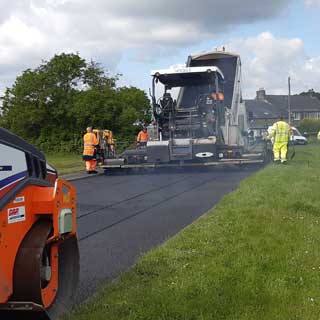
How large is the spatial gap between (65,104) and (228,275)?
35.7 m

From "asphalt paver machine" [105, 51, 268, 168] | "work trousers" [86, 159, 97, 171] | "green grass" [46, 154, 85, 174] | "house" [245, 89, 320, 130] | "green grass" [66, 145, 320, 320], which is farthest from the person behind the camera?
"house" [245, 89, 320, 130]

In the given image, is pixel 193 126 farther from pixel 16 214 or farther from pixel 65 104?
pixel 65 104

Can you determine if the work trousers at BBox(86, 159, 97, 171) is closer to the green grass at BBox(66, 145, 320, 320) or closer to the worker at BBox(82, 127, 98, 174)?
the worker at BBox(82, 127, 98, 174)

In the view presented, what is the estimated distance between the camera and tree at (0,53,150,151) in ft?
126

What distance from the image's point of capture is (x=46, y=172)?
4.38 metres

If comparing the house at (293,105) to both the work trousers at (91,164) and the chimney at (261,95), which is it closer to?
the chimney at (261,95)

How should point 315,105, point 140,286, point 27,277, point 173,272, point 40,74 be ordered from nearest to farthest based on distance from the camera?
1. point 27,277
2. point 140,286
3. point 173,272
4. point 40,74
5. point 315,105

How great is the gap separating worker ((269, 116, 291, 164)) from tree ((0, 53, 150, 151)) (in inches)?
765

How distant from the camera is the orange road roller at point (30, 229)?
369 centimetres

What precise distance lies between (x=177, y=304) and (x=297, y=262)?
167 centimetres

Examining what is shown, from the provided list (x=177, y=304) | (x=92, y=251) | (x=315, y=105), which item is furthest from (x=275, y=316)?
(x=315, y=105)

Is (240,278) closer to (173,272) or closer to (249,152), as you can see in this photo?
(173,272)

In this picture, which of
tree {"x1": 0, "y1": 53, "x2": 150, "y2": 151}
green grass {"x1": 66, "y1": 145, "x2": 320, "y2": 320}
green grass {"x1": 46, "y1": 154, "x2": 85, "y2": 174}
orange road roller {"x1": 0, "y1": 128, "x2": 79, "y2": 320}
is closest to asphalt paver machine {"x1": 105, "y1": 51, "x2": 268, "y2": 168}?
green grass {"x1": 46, "y1": 154, "x2": 85, "y2": 174}

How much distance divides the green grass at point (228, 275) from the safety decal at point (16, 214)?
38.2 inches
